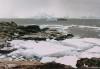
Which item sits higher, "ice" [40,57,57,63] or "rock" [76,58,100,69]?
"rock" [76,58,100,69]

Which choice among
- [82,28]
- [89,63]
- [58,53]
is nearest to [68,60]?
[58,53]

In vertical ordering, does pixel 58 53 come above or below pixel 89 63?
below

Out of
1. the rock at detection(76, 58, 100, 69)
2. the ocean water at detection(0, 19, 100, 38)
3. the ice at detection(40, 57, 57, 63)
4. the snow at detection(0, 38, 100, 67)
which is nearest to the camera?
the rock at detection(76, 58, 100, 69)

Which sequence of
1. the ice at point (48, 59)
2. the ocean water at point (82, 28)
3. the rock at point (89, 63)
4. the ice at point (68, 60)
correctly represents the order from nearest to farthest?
the rock at point (89, 63), the ice at point (68, 60), the ice at point (48, 59), the ocean water at point (82, 28)

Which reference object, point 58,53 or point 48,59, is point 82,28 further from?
point 48,59

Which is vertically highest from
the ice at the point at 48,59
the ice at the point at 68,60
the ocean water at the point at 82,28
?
the ice at the point at 68,60

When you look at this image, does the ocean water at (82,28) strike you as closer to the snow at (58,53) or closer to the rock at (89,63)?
the snow at (58,53)

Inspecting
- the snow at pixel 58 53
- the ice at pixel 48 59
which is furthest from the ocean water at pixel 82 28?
the ice at pixel 48 59

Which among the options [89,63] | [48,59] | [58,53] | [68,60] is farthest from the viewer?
[58,53]

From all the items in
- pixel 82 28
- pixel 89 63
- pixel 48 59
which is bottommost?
pixel 82 28

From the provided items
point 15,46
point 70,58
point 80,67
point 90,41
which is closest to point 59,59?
point 70,58

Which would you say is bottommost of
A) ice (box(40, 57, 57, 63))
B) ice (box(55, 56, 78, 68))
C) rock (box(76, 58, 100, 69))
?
ice (box(40, 57, 57, 63))

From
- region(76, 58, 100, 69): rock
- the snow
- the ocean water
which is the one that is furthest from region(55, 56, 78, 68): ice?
the ocean water

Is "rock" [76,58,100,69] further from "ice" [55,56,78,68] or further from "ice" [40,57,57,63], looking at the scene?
"ice" [40,57,57,63]
